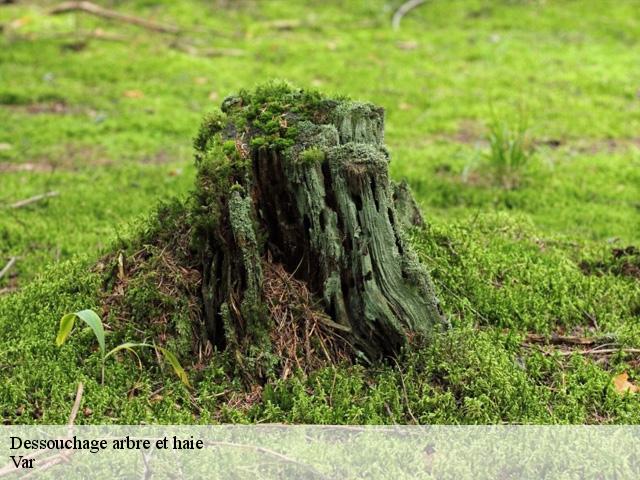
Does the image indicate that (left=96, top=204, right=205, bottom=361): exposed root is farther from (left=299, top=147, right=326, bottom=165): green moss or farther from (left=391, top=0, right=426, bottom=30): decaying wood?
(left=391, top=0, right=426, bottom=30): decaying wood

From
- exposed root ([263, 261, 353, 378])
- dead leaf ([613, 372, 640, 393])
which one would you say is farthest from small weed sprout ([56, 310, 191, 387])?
dead leaf ([613, 372, 640, 393])

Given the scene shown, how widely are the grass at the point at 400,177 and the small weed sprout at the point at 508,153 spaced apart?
0.17ft

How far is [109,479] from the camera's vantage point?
2604 mm

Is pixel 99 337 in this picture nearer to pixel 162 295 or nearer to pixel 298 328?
pixel 162 295

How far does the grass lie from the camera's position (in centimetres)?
310

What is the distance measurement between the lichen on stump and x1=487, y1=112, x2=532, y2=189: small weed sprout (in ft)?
10.1

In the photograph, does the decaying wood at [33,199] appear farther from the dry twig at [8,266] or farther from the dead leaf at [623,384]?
the dead leaf at [623,384]

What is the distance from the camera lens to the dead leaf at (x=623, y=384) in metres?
3.31

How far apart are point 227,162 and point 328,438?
1.27 meters

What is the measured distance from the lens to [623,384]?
132 inches

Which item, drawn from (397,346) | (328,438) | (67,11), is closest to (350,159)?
(397,346)

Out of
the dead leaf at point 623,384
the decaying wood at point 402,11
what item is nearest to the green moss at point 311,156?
the dead leaf at point 623,384

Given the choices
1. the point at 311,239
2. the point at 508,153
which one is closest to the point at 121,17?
the point at 508,153

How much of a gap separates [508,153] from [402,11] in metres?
6.74
